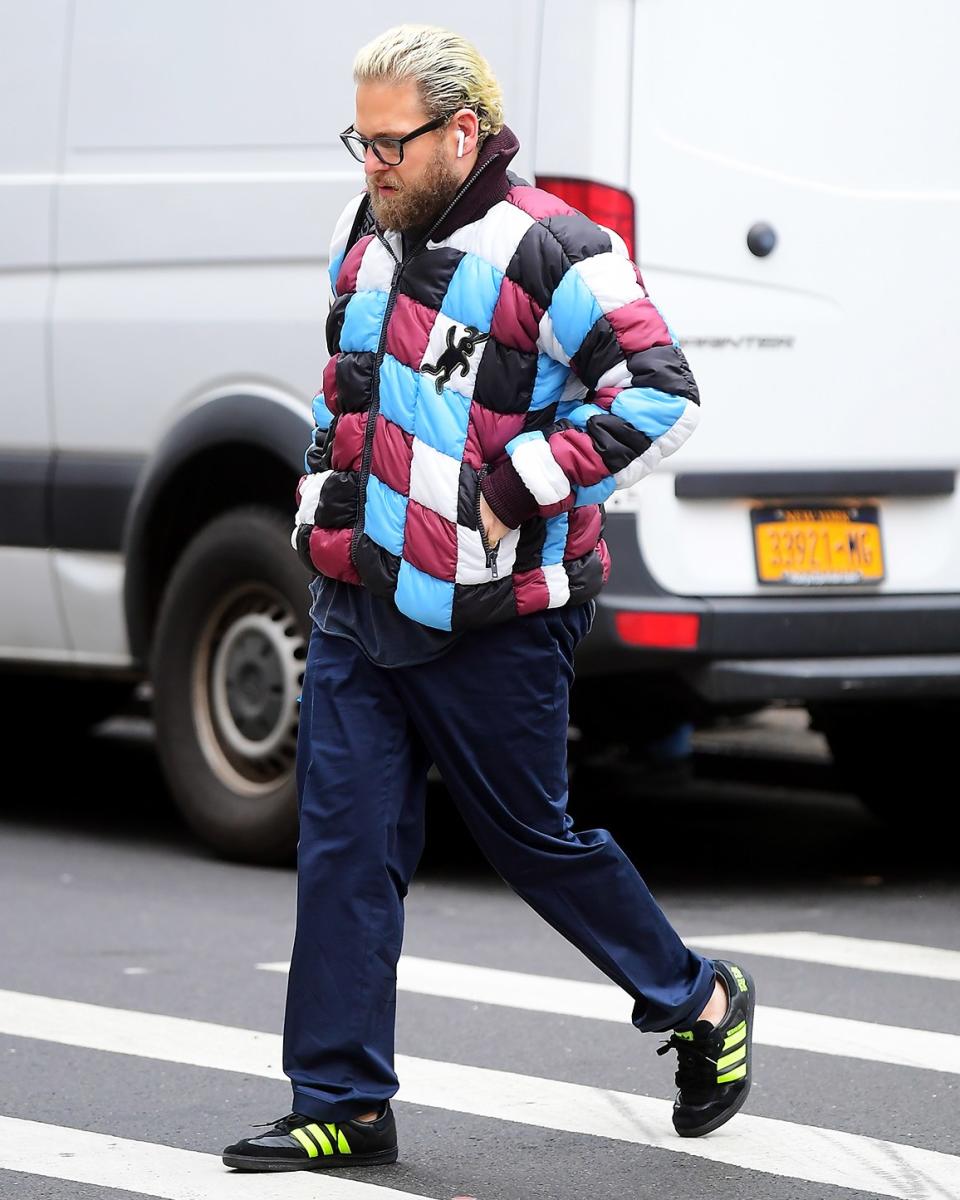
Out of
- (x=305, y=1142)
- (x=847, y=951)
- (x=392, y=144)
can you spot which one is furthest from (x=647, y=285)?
(x=305, y=1142)

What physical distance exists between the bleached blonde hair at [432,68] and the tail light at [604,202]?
6.16ft

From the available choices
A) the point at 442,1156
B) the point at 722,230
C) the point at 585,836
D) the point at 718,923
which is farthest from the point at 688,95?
the point at 442,1156

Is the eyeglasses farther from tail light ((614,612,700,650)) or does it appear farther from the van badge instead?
tail light ((614,612,700,650))

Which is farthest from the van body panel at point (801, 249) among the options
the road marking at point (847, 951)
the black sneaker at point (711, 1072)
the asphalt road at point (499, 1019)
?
the black sneaker at point (711, 1072)

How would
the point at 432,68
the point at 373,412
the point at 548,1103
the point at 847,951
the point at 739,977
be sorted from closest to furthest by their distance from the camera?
the point at 432,68 → the point at 373,412 → the point at 739,977 → the point at 548,1103 → the point at 847,951

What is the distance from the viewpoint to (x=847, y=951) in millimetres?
5980

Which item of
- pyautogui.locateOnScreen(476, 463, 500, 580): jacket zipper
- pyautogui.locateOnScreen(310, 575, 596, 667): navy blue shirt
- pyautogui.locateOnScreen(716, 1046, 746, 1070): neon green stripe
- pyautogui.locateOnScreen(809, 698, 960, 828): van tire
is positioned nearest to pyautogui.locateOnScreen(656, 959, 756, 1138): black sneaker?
pyautogui.locateOnScreen(716, 1046, 746, 1070): neon green stripe

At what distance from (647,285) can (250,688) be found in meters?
1.63

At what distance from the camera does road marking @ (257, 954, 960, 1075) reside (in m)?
5.02

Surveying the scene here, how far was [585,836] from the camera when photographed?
4332 millimetres

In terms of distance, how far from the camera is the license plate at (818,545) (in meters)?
6.30

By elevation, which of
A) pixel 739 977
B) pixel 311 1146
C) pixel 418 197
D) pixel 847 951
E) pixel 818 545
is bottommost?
pixel 847 951

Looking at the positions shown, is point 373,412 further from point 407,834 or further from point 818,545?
point 818,545

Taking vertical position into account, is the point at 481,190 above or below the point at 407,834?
above
